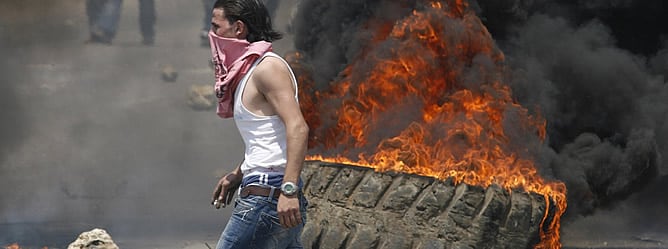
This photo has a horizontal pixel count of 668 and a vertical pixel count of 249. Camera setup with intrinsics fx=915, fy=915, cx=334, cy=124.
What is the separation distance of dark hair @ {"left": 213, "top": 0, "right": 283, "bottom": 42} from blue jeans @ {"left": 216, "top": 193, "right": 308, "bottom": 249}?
0.76 m

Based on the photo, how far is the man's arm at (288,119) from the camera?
12.9 ft

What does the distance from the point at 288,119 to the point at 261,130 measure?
0.18 m

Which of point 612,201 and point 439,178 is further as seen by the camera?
point 612,201

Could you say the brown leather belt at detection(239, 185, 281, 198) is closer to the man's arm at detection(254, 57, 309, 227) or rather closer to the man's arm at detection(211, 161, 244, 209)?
the man's arm at detection(254, 57, 309, 227)

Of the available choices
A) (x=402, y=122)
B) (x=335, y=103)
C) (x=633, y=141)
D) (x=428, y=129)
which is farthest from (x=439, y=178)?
(x=633, y=141)

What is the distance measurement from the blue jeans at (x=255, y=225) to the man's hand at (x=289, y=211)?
0.38 feet

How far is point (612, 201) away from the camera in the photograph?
16344 mm

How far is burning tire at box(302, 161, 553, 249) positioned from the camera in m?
8.73

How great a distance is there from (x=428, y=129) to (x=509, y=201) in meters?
2.08

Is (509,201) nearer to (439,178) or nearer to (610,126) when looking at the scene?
(439,178)

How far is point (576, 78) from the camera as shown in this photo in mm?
15734

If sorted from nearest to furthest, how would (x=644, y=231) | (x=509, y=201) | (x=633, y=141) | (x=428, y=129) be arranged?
(x=509, y=201) → (x=428, y=129) → (x=633, y=141) → (x=644, y=231)

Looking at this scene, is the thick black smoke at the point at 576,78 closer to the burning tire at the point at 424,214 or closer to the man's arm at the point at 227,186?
the burning tire at the point at 424,214

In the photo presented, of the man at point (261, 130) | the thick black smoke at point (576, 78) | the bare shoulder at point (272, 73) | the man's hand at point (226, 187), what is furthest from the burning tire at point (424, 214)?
the thick black smoke at point (576, 78)
